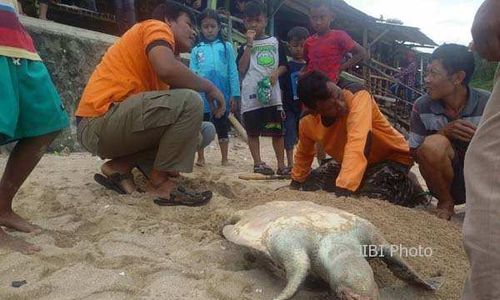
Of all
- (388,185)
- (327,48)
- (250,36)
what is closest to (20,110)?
(388,185)

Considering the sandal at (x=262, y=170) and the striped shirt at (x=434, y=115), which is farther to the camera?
the sandal at (x=262, y=170)

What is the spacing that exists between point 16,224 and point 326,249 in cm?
138

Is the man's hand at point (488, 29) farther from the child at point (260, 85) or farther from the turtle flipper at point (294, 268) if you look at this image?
the child at point (260, 85)

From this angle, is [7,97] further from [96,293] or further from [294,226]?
[294,226]

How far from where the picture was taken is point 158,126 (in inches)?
102

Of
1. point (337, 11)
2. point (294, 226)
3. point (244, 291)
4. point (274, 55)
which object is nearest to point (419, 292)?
point (294, 226)

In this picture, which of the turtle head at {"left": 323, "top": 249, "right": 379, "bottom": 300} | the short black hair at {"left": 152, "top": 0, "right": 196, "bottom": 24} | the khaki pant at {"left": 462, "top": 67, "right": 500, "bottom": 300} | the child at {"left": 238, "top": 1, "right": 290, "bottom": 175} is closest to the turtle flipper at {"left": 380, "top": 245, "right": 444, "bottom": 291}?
the turtle head at {"left": 323, "top": 249, "right": 379, "bottom": 300}

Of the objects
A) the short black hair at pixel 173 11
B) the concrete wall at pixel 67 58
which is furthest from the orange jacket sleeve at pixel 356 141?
the concrete wall at pixel 67 58

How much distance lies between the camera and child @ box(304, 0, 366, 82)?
167 inches

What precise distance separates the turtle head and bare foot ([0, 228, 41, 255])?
116 cm

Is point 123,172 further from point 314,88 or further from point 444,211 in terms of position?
point 444,211

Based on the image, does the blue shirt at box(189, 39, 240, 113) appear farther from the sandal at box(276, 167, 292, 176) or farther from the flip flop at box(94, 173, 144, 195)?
the flip flop at box(94, 173, 144, 195)

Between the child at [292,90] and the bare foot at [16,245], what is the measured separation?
2.72 meters

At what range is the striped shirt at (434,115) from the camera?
105 inches
